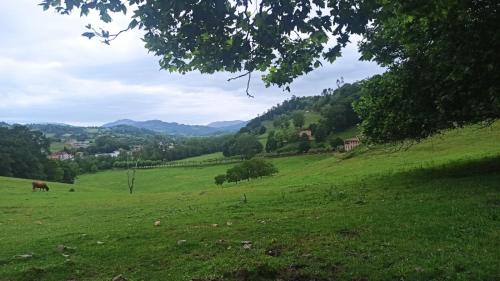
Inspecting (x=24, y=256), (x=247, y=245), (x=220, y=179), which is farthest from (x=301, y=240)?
(x=220, y=179)

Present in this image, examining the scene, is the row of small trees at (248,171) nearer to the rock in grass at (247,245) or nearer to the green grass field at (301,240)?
the green grass field at (301,240)

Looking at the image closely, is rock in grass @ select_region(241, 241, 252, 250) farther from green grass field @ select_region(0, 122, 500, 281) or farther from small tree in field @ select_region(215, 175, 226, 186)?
small tree in field @ select_region(215, 175, 226, 186)

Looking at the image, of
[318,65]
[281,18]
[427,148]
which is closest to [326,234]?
[318,65]

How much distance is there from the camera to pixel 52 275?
35.1ft

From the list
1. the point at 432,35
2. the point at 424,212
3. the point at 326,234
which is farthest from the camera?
the point at 432,35

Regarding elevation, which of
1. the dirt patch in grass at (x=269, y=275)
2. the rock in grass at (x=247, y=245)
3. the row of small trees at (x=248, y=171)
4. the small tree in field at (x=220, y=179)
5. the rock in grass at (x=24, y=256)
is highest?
the rock in grass at (x=24, y=256)

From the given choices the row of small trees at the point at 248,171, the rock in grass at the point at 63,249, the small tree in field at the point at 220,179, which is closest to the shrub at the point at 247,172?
the row of small trees at the point at 248,171

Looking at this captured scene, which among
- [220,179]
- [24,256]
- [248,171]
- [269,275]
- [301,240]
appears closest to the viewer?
[269,275]

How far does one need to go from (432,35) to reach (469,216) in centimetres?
950

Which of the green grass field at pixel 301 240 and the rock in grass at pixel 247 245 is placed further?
the rock in grass at pixel 247 245

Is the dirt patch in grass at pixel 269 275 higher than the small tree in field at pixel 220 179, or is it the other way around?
the dirt patch in grass at pixel 269 275

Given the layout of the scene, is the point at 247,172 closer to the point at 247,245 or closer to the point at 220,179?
the point at 220,179

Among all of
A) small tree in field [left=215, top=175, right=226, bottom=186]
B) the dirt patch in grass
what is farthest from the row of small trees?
the dirt patch in grass

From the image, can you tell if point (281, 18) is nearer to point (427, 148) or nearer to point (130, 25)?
point (130, 25)
